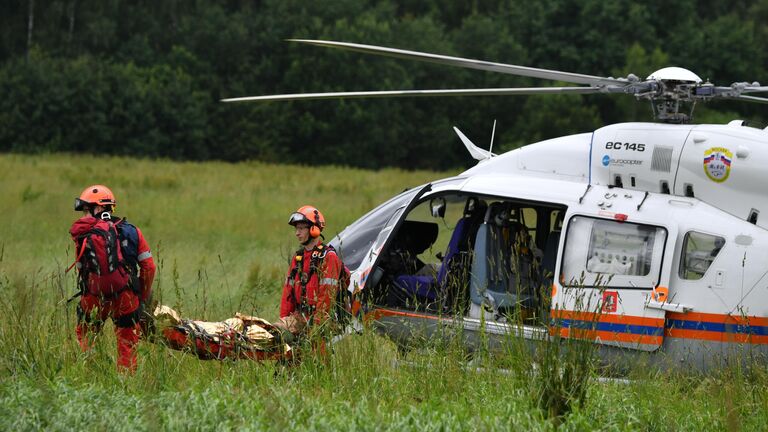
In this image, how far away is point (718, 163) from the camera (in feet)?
27.3

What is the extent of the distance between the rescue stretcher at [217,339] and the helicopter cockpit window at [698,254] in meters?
2.98

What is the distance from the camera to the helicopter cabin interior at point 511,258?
323 inches

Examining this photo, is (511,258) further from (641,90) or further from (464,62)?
(641,90)

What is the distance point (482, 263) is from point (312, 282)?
5.07 feet

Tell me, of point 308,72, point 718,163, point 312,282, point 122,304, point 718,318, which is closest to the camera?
point 122,304

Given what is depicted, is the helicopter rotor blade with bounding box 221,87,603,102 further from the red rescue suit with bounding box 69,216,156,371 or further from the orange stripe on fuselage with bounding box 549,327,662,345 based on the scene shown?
the orange stripe on fuselage with bounding box 549,327,662,345

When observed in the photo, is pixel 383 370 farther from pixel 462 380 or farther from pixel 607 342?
pixel 607 342

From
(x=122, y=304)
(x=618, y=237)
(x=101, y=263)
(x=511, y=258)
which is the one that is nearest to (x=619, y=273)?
(x=618, y=237)

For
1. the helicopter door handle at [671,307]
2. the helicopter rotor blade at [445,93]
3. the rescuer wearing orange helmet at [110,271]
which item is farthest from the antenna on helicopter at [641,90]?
the helicopter door handle at [671,307]

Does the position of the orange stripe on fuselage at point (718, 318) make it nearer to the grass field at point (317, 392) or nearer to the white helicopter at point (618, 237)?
the white helicopter at point (618, 237)

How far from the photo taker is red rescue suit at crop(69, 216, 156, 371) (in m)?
7.72

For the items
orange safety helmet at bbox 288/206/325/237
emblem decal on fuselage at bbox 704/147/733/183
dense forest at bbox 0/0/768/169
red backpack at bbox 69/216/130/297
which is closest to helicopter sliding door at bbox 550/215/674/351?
emblem decal on fuselage at bbox 704/147/733/183

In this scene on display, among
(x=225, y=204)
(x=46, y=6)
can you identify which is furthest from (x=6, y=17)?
(x=225, y=204)

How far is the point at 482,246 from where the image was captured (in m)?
8.96
